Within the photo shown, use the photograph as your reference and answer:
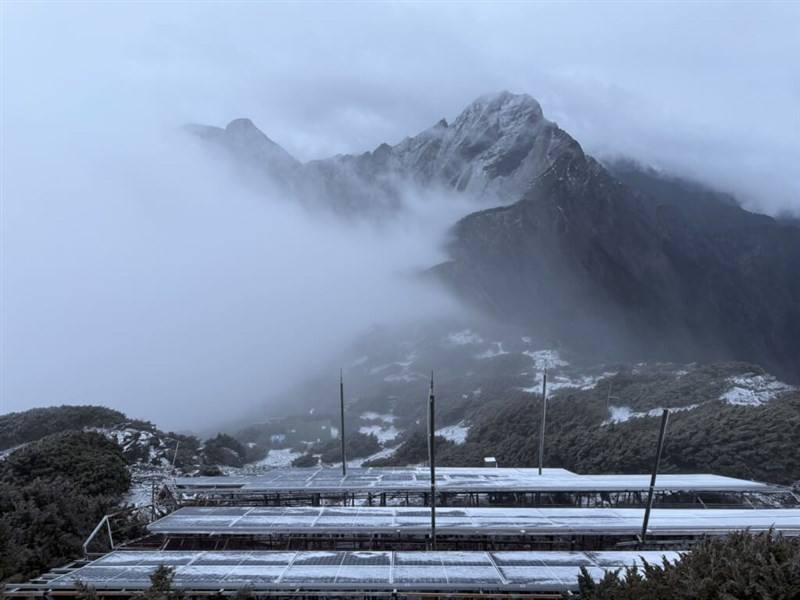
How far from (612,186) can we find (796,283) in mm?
35644

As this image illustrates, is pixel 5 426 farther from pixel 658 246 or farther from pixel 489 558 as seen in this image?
pixel 658 246

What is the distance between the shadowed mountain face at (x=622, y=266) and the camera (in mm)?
96562

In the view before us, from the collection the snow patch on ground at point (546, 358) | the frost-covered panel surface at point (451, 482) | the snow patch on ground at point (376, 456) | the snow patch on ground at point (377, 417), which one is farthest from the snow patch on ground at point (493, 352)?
the frost-covered panel surface at point (451, 482)

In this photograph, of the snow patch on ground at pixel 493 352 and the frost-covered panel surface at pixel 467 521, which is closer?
the frost-covered panel surface at pixel 467 521

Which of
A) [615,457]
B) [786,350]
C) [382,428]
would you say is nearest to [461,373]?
[382,428]

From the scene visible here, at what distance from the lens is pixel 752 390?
3972 centimetres

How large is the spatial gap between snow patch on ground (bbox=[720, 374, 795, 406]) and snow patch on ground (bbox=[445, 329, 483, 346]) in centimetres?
4618

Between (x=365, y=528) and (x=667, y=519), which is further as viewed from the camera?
(x=667, y=519)

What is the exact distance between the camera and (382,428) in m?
59.2

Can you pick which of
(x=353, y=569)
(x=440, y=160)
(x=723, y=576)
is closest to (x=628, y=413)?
(x=353, y=569)

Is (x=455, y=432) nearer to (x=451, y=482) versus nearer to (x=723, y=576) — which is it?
(x=451, y=482)

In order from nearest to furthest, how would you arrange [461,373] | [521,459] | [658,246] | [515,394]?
[521,459], [515,394], [461,373], [658,246]

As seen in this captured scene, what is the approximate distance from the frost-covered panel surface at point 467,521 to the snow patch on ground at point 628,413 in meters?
21.1

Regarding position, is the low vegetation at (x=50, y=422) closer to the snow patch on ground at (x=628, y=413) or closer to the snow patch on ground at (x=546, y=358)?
the snow patch on ground at (x=628, y=413)
